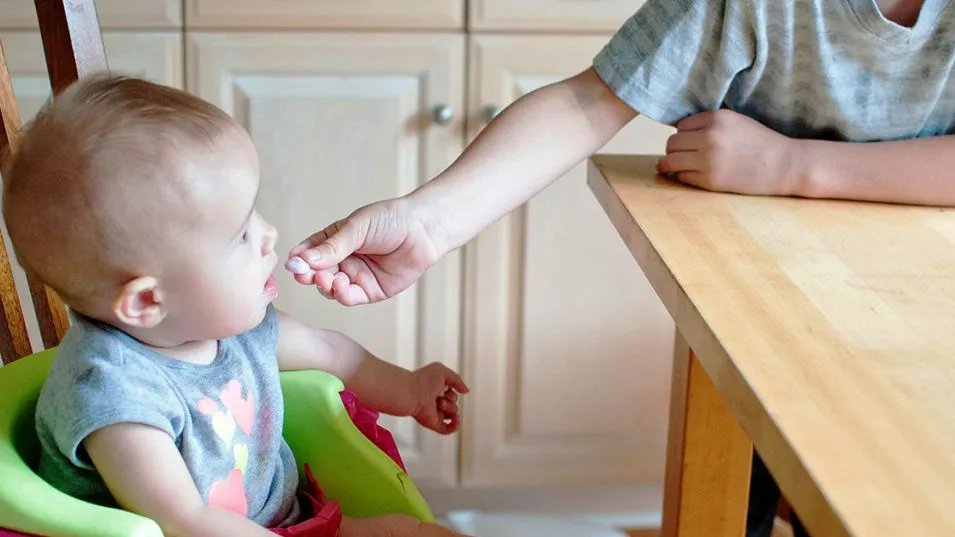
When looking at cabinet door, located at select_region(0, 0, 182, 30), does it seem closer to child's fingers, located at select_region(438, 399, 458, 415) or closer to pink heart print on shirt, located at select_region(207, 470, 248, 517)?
child's fingers, located at select_region(438, 399, 458, 415)

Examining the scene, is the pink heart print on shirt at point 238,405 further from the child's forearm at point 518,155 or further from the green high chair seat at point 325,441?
the child's forearm at point 518,155

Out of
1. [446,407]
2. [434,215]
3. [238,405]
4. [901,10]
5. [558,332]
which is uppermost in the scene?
[901,10]

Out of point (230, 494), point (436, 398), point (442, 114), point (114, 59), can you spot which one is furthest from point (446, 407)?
point (114, 59)

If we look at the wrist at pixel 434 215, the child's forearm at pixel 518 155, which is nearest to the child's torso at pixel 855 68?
the child's forearm at pixel 518 155

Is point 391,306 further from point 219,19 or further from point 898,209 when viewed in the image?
point 898,209

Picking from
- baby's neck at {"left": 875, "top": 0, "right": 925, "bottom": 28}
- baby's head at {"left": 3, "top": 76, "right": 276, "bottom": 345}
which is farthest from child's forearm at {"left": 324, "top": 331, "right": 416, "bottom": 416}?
baby's neck at {"left": 875, "top": 0, "right": 925, "bottom": 28}

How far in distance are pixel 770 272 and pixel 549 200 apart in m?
0.85

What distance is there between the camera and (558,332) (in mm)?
1585

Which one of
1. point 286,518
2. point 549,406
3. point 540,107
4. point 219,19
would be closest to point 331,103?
point 219,19

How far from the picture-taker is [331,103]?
1.46 metres

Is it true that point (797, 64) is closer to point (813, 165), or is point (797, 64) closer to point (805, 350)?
point (813, 165)

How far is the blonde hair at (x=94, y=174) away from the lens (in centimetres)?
67

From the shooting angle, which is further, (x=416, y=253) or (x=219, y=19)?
(x=219, y=19)

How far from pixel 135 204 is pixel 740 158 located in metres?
0.45
